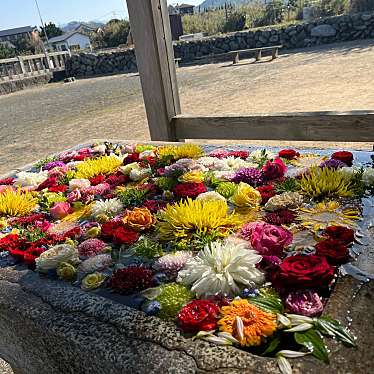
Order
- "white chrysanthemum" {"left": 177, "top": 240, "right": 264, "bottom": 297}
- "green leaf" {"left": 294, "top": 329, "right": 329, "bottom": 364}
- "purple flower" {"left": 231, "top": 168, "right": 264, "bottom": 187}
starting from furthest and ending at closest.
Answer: "purple flower" {"left": 231, "top": 168, "right": 264, "bottom": 187} → "white chrysanthemum" {"left": 177, "top": 240, "right": 264, "bottom": 297} → "green leaf" {"left": 294, "top": 329, "right": 329, "bottom": 364}

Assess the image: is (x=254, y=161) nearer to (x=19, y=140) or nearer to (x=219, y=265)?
(x=219, y=265)

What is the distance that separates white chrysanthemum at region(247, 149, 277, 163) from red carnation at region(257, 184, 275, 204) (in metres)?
0.33

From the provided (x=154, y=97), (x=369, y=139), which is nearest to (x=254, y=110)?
(x=154, y=97)

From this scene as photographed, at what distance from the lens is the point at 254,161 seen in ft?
6.66

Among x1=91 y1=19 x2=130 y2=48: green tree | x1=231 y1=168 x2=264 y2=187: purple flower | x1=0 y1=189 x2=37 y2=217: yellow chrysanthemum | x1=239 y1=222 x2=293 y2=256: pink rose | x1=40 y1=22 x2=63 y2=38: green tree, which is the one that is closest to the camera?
x1=239 y1=222 x2=293 y2=256: pink rose

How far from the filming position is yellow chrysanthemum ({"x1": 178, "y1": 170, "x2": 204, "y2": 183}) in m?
1.83

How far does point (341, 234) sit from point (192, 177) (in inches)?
31.5

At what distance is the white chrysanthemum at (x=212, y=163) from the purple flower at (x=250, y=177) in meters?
0.17

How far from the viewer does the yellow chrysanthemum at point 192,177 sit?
183 cm

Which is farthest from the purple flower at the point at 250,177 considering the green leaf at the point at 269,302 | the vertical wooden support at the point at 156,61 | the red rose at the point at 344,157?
the vertical wooden support at the point at 156,61

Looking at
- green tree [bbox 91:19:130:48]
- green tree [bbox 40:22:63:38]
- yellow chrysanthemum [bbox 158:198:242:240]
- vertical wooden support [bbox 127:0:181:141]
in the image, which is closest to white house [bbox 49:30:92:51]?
green tree [bbox 40:22:63:38]

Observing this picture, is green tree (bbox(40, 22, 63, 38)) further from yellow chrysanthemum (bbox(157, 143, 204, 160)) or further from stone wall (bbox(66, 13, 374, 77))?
yellow chrysanthemum (bbox(157, 143, 204, 160))

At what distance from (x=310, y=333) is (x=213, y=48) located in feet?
74.2

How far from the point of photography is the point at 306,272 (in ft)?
3.36
